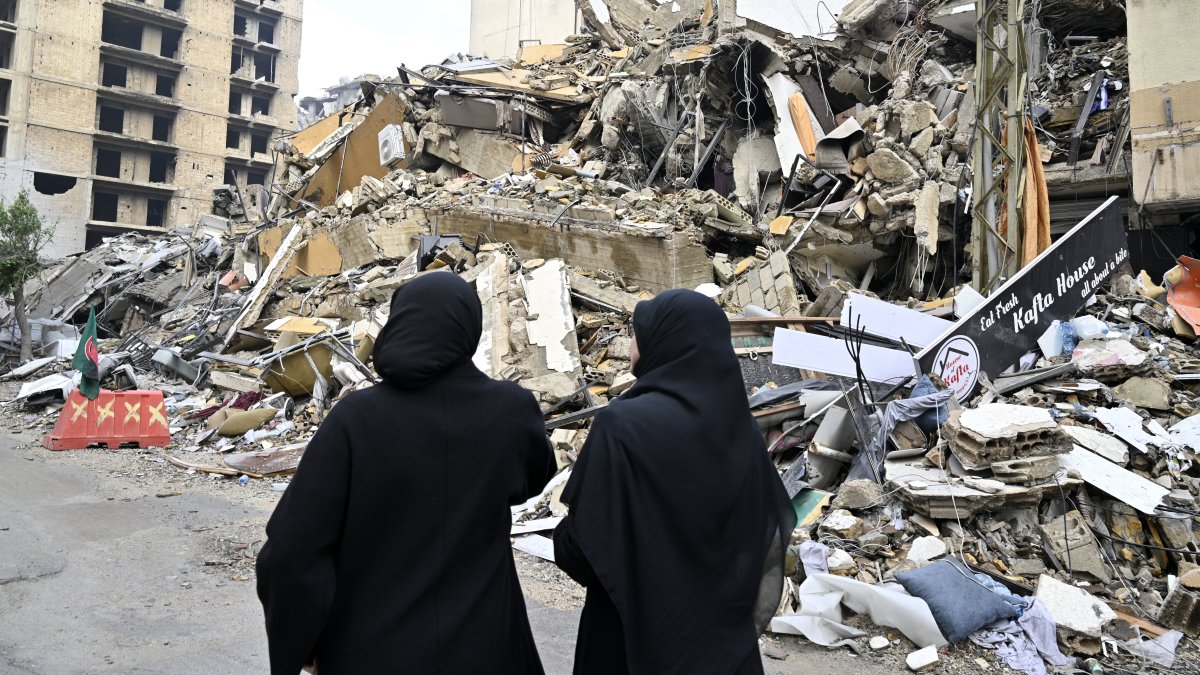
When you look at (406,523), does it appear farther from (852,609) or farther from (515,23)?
(515,23)

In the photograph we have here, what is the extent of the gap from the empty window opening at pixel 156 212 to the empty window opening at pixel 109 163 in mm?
1920

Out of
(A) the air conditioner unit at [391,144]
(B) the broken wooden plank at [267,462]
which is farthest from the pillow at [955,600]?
(A) the air conditioner unit at [391,144]

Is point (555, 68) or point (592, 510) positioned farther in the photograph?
point (555, 68)

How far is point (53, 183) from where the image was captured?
3672cm

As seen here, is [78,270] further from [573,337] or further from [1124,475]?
[1124,475]

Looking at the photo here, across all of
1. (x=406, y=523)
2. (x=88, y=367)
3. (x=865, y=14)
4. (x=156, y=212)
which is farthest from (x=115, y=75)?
(x=406, y=523)

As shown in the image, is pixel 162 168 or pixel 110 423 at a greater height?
pixel 162 168

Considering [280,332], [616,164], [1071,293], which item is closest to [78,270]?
[280,332]

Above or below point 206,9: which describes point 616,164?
below

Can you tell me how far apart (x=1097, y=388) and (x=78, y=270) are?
2362cm

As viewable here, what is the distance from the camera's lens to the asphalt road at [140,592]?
339cm

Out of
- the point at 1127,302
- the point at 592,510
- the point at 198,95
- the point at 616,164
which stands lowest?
the point at 592,510

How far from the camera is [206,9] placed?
40969mm

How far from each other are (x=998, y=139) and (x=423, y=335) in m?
8.00
